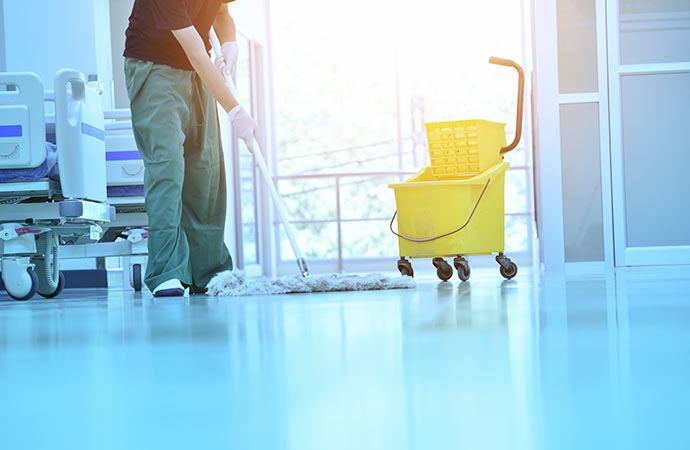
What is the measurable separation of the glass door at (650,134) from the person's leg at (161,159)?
238 centimetres

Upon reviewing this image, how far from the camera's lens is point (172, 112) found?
8.41ft

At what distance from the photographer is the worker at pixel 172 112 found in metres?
2.49

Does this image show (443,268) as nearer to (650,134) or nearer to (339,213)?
(650,134)

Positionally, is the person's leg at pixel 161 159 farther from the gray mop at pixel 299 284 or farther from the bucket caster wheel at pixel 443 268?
the bucket caster wheel at pixel 443 268

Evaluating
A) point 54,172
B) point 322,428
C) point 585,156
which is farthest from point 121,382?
point 585,156

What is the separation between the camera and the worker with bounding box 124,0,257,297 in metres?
2.49

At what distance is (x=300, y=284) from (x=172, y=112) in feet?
2.20

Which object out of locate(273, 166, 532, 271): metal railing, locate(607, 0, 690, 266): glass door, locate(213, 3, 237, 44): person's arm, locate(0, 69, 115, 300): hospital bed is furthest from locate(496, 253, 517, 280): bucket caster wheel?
locate(273, 166, 532, 271): metal railing

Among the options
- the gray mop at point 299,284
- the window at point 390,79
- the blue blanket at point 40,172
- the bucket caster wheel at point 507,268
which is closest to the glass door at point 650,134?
the bucket caster wheel at point 507,268

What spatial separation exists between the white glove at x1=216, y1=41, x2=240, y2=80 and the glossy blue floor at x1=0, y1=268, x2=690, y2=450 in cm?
156

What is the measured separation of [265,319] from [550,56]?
306 cm

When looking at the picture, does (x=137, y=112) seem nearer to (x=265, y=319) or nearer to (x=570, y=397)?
(x=265, y=319)

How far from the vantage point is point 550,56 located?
4.11 meters

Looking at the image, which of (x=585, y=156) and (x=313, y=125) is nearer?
(x=585, y=156)
